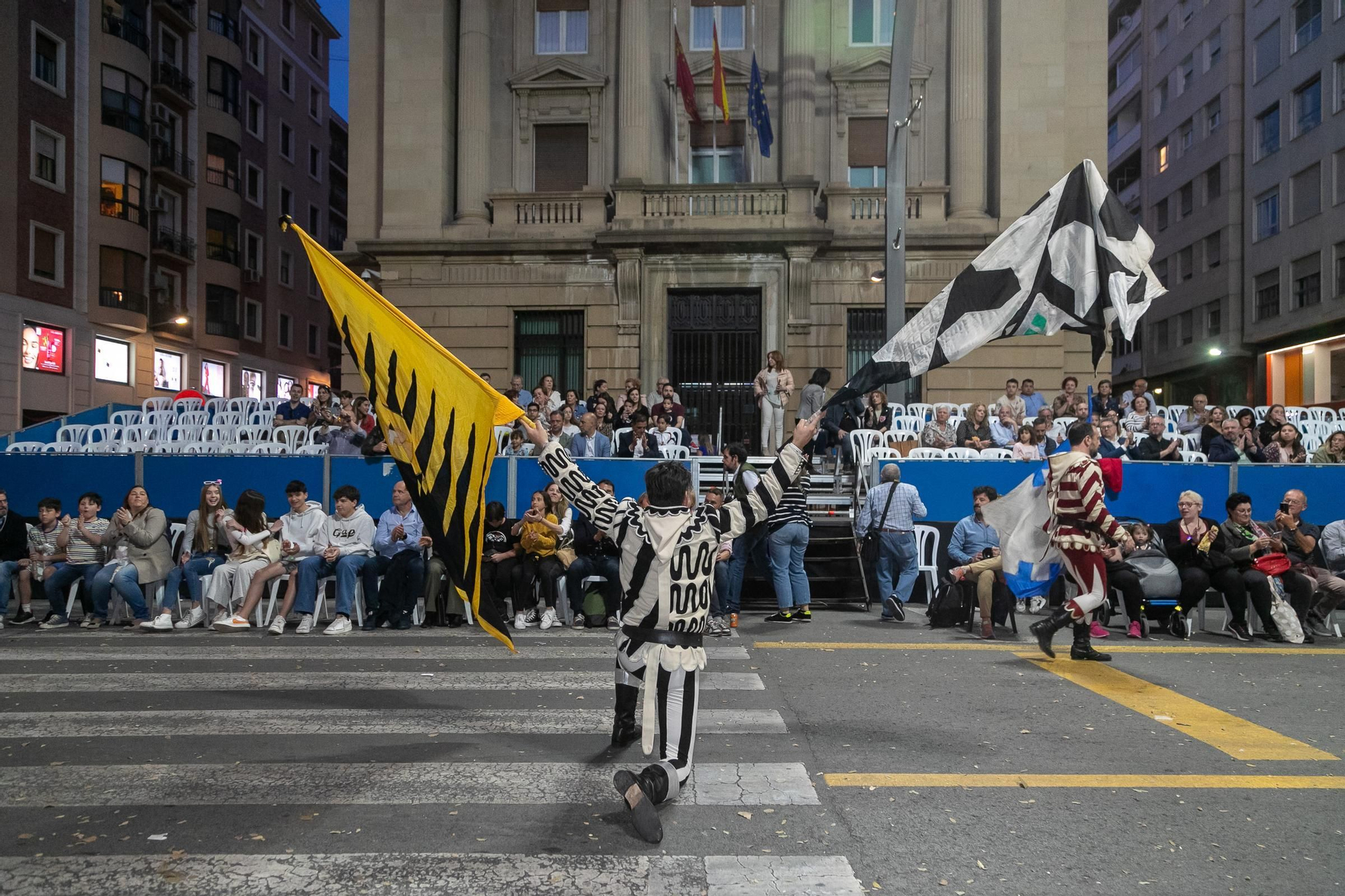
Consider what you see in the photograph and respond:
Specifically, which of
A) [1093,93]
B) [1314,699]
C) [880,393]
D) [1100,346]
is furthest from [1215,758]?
[1093,93]

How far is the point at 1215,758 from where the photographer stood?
546cm

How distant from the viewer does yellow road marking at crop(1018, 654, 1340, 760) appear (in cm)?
565

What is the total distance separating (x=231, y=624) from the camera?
10.2 meters

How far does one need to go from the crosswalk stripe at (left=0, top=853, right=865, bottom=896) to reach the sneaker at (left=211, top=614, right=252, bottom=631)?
649cm

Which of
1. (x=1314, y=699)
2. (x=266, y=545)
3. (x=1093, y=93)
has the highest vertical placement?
(x=1093, y=93)

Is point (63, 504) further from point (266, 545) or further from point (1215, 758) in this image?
point (1215, 758)

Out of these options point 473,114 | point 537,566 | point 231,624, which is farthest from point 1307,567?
point 473,114

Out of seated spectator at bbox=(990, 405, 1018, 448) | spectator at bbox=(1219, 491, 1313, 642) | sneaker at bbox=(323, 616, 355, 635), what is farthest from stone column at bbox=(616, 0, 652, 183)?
spectator at bbox=(1219, 491, 1313, 642)

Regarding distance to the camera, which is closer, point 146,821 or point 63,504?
point 146,821

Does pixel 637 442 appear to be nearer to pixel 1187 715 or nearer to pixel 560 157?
pixel 1187 715

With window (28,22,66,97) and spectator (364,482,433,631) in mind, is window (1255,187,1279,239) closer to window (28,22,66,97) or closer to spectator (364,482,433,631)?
spectator (364,482,433,631)

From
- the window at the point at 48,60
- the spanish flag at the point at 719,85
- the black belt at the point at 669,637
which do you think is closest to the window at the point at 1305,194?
the spanish flag at the point at 719,85

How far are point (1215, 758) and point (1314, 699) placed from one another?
2.22 meters

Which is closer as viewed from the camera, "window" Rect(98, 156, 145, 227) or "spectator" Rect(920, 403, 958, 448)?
"spectator" Rect(920, 403, 958, 448)
